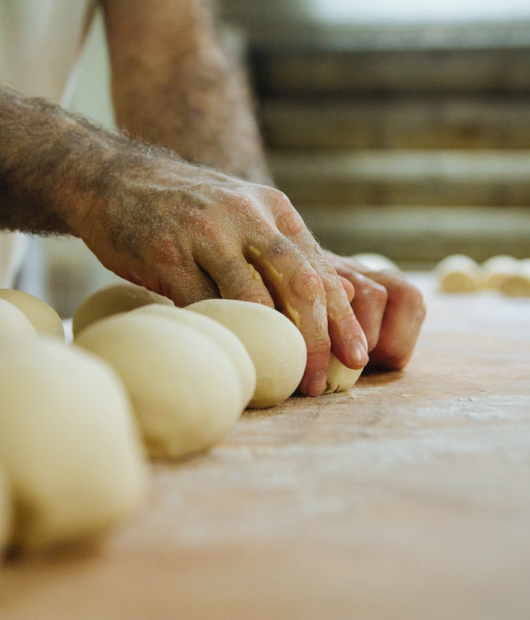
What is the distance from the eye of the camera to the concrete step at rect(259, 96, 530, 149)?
5.24 meters

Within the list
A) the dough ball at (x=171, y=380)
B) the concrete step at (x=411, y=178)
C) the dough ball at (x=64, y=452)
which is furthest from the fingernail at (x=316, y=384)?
the concrete step at (x=411, y=178)

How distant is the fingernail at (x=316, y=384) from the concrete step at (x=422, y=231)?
419 cm

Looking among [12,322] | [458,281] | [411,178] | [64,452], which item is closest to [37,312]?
[12,322]

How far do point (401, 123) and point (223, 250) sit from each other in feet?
15.5

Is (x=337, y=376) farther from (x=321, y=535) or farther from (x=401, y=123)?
(x=401, y=123)

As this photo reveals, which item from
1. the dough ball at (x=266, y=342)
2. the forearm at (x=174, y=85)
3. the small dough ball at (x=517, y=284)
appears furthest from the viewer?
the small dough ball at (x=517, y=284)

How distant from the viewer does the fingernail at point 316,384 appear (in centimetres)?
93

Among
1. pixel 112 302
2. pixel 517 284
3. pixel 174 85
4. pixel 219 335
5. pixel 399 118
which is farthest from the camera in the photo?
pixel 399 118

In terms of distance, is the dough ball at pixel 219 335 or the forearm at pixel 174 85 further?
the forearm at pixel 174 85

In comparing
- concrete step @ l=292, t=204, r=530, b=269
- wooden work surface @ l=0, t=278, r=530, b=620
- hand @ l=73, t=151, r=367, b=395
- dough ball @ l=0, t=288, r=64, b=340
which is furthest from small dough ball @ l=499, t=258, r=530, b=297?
concrete step @ l=292, t=204, r=530, b=269

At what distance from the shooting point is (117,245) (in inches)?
39.5

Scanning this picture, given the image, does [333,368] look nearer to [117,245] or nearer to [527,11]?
[117,245]

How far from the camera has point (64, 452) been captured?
43 cm

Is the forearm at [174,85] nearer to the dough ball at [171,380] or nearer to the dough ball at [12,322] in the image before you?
the dough ball at [12,322]
